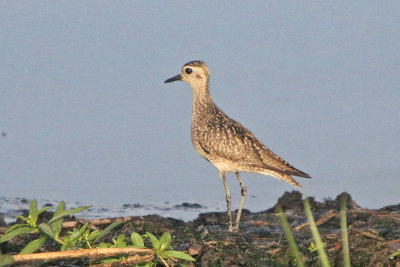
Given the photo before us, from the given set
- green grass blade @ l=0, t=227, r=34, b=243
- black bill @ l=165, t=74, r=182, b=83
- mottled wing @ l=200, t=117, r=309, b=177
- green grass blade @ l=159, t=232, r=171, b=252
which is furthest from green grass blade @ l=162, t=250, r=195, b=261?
black bill @ l=165, t=74, r=182, b=83

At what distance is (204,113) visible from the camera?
12898 mm

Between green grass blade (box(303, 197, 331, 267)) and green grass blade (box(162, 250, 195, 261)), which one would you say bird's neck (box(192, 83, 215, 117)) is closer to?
green grass blade (box(162, 250, 195, 261))

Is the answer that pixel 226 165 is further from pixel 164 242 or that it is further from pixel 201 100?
pixel 164 242

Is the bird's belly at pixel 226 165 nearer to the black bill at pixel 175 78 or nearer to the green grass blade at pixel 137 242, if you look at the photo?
the black bill at pixel 175 78

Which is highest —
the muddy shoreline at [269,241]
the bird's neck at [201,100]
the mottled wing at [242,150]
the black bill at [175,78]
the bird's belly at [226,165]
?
the black bill at [175,78]

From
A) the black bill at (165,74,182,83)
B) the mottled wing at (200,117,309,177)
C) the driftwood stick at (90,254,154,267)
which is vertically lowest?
the driftwood stick at (90,254,154,267)

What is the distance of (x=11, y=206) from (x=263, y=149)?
204 inches

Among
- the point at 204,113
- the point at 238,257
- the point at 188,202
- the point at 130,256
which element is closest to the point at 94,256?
the point at 130,256

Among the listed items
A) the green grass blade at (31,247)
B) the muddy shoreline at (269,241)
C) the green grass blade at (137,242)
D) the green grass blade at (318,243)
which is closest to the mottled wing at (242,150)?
the muddy shoreline at (269,241)

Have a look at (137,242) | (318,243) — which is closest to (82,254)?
(137,242)

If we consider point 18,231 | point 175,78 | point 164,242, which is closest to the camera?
point 164,242

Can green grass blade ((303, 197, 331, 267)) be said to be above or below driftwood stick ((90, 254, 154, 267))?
above

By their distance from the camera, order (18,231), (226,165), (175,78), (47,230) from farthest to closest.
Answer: (175,78) → (226,165) → (18,231) → (47,230)

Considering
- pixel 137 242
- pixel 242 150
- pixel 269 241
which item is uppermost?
pixel 242 150
